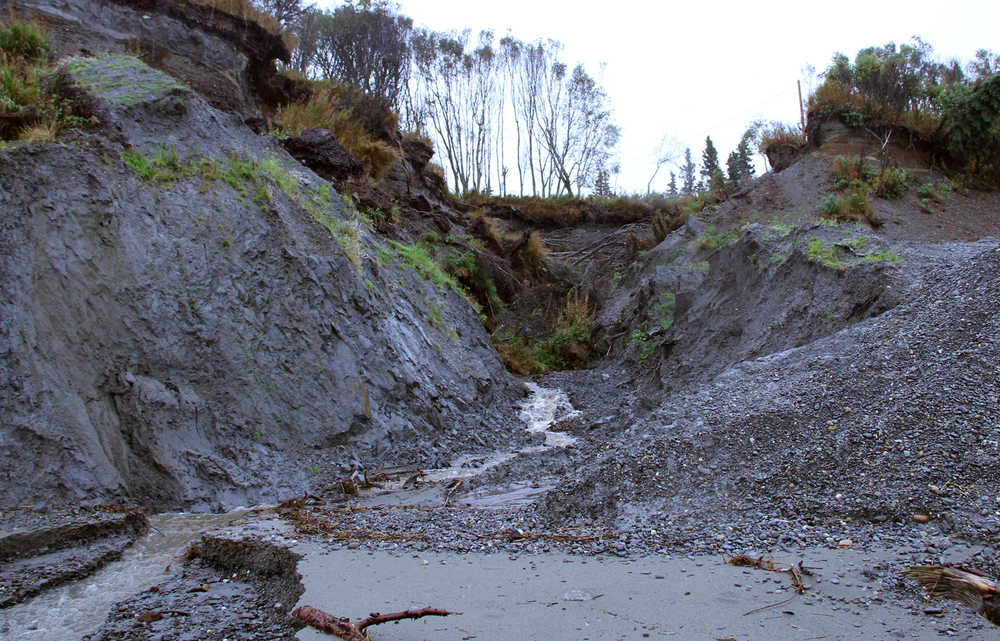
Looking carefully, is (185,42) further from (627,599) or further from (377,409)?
(627,599)

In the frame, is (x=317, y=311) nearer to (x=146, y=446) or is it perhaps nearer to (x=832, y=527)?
(x=146, y=446)

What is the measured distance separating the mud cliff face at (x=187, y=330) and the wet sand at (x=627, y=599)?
3.10m

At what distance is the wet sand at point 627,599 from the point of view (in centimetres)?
270

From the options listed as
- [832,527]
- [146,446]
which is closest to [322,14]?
[146,446]

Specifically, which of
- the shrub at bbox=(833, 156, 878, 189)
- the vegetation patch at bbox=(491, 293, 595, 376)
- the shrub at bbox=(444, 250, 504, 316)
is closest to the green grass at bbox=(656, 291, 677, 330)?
the vegetation patch at bbox=(491, 293, 595, 376)

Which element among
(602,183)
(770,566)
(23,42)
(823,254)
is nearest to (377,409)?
(770,566)

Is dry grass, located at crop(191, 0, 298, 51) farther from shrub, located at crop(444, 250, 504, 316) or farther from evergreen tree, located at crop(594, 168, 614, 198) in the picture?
evergreen tree, located at crop(594, 168, 614, 198)

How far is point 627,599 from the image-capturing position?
10.6ft

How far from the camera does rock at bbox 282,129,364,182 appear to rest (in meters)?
13.0

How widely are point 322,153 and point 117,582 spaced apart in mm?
10542

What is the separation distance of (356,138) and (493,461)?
1027cm

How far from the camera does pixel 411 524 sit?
5.33 metres

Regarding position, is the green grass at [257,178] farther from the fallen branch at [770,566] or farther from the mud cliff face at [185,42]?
the fallen branch at [770,566]

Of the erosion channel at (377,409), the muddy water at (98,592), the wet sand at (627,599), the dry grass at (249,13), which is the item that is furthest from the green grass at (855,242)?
the dry grass at (249,13)
